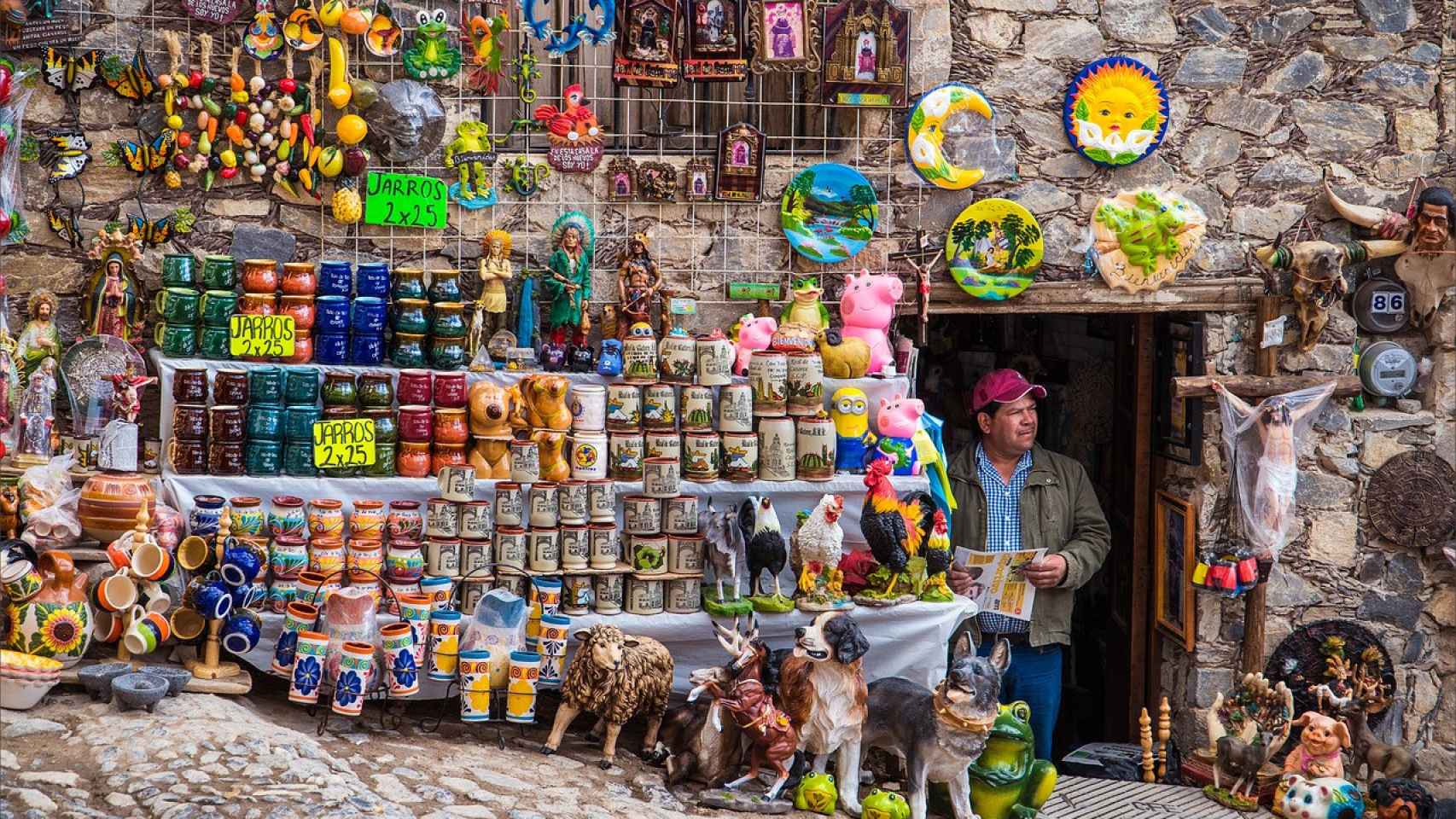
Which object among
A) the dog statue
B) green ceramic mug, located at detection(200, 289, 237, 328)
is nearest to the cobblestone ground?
the dog statue

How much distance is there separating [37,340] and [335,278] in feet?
3.41

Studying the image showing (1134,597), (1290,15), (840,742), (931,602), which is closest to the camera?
(840,742)

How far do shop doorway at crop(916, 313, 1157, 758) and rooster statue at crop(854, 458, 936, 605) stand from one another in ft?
7.46

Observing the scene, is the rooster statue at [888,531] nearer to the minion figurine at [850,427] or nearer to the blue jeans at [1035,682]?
the minion figurine at [850,427]

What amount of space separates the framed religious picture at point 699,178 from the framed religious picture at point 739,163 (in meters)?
0.04

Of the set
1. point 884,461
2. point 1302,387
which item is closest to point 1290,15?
point 1302,387

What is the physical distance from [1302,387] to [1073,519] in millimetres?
1084

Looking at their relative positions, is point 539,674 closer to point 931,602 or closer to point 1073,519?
point 931,602

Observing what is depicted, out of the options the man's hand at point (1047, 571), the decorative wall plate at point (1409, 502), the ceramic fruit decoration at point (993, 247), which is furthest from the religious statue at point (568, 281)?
the decorative wall plate at point (1409, 502)

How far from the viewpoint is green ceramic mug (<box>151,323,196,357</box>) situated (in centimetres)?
597

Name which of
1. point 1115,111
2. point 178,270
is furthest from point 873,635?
point 178,270

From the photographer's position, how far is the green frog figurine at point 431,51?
6258 mm

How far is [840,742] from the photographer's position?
5582 millimetres

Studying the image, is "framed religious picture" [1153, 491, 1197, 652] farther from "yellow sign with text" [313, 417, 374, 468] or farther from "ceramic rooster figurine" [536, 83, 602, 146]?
"yellow sign with text" [313, 417, 374, 468]
